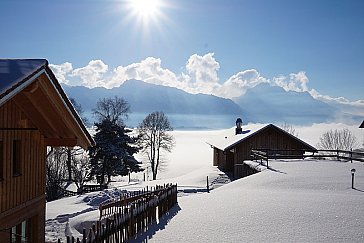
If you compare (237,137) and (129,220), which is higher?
(237,137)

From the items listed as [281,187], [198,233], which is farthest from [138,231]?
[281,187]

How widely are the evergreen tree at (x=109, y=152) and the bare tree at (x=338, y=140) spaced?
161 feet

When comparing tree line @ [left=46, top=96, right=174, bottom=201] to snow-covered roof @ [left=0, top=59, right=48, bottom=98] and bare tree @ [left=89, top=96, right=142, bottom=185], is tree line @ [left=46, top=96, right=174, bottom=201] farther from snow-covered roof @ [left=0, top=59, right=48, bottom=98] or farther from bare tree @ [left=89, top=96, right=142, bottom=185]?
snow-covered roof @ [left=0, top=59, right=48, bottom=98]

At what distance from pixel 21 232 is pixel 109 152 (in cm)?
3321

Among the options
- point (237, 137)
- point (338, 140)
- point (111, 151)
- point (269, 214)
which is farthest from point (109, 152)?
point (338, 140)

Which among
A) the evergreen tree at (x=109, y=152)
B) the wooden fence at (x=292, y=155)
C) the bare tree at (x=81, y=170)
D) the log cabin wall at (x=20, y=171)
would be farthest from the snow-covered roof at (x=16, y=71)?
the bare tree at (x=81, y=170)

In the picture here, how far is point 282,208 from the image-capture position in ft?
45.6

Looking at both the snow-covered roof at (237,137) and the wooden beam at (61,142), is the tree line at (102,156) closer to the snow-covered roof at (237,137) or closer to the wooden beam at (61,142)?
the snow-covered roof at (237,137)

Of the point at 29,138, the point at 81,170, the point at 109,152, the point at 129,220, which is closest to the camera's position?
the point at 29,138

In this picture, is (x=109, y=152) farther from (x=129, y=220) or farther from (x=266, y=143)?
(x=129, y=220)

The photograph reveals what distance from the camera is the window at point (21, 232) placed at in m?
8.68

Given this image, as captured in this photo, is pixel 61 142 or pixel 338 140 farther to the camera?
pixel 338 140

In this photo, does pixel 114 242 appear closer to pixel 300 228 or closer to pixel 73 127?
pixel 73 127

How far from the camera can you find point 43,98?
27.7 ft
